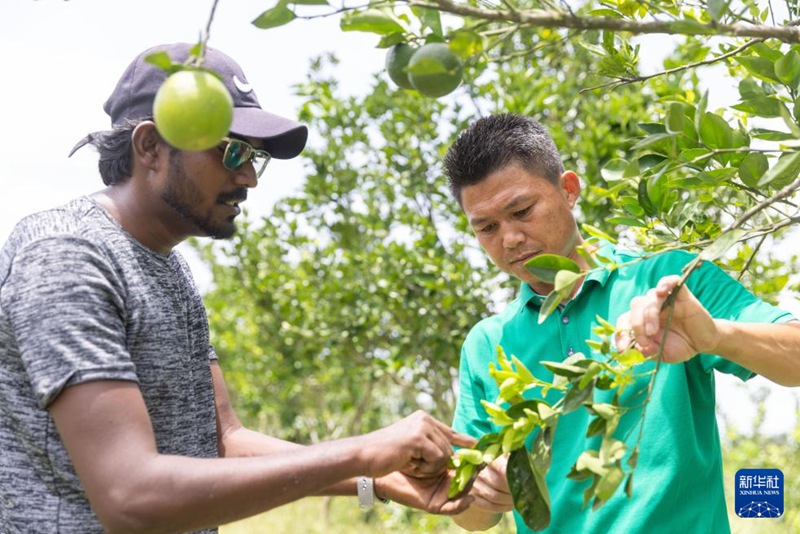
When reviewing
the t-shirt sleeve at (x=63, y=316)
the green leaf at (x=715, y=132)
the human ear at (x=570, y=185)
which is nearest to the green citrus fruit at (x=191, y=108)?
the t-shirt sleeve at (x=63, y=316)

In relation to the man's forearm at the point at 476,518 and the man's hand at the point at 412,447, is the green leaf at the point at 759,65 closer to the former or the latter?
the man's hand at the point at 412,447

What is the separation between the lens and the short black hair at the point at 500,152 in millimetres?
2145

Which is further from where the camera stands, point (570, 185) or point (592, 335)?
point (570, 185)

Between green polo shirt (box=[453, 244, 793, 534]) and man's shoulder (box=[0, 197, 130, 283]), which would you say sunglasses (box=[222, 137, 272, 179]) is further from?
green polo shirt (box=[453, 244, 793, 534])

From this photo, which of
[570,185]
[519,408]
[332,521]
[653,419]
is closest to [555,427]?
[519,408]

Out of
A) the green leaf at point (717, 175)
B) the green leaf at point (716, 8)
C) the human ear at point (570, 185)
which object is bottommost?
the green leaf at point (717, 175)

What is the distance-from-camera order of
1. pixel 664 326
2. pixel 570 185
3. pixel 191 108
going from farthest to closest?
pixel 570 185 → pixel 664 326 → pixel 191 108

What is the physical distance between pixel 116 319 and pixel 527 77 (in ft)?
11.0

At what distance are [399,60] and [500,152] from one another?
0.90 meters

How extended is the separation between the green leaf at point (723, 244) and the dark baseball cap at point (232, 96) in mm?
877

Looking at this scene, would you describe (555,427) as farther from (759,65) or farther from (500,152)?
(500,152)

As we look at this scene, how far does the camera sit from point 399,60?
50.4 inches

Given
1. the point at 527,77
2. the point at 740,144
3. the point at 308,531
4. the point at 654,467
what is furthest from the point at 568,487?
the point at 308,531

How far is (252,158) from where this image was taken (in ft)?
5.87
